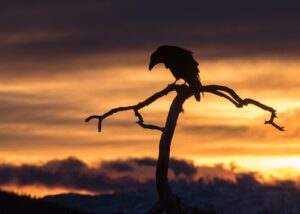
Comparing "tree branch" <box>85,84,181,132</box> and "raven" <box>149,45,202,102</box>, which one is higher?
"raven" <box>149,45,202,102</box>

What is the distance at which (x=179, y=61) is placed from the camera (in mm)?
22297

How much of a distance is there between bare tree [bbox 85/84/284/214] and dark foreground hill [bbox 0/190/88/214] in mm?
109779

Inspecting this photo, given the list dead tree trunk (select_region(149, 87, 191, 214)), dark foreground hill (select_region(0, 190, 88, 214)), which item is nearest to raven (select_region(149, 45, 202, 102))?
dead tree trunk (select_region(149, 87, 191, 214))

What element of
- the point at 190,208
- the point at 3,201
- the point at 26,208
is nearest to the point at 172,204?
the point at 190,208

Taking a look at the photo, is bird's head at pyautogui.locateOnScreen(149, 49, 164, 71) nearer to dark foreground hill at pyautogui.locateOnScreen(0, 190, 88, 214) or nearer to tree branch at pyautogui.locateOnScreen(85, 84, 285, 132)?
tree branch at pyautogui.locateOnScreen(85, 84, 285, 132)

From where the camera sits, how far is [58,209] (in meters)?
152

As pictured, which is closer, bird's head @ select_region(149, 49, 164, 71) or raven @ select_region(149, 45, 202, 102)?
raven @ select_region(149, 45, 202, 102)

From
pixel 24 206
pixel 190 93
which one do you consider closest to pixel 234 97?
pixel 190 93

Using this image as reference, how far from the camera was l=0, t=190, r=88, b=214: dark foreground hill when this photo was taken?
133075 mm

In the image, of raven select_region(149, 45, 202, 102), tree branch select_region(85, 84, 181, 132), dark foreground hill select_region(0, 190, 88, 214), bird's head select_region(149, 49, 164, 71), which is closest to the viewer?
tree branch select_region(85, 84, 181, 132)

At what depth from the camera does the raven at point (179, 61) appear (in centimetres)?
2197

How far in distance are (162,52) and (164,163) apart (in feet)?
14.1

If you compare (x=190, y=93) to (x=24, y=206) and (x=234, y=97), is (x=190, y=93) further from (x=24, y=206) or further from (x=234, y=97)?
(x=24, y=206)

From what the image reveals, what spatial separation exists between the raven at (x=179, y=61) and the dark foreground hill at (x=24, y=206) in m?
108
